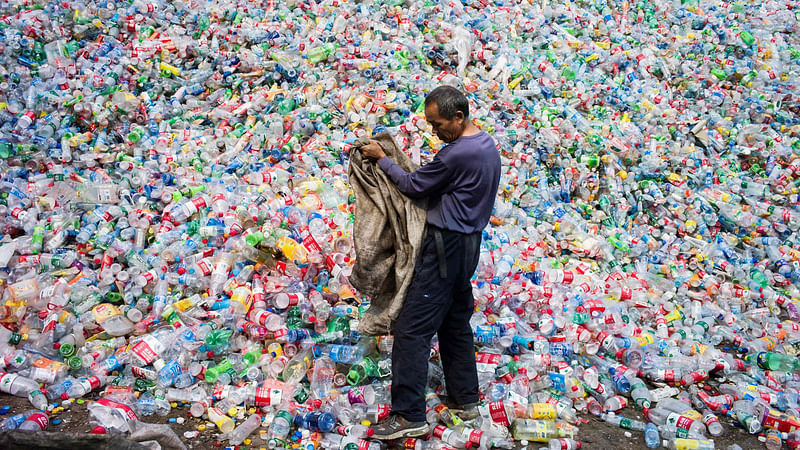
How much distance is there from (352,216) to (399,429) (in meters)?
2.00

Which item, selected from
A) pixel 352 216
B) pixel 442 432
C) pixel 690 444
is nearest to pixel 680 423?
pixel 690 444

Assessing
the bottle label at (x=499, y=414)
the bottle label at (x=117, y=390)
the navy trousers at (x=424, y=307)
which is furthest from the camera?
the bottle label at (x=499, y=414)

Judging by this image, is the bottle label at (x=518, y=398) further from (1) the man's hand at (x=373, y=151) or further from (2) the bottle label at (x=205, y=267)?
(2) the bottle label at (x=205, y=267)

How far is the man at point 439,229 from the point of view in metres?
2.91

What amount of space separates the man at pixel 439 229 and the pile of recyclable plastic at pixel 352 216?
1.22 feet

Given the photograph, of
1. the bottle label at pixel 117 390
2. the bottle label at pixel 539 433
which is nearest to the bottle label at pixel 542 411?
the bottle label at pixel 539 433

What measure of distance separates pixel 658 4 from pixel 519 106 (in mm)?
4729

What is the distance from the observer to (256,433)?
3170mm

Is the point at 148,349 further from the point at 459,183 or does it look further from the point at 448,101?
the point at 448,101

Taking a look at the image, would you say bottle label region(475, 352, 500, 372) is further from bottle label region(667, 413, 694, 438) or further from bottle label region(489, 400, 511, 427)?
bottle label region(667, 413, 694, 438)

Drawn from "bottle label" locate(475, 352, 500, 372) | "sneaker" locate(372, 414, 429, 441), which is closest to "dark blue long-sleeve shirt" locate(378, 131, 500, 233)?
"sneaker" locate(372, 414, 429, 441)

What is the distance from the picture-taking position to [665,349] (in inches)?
164

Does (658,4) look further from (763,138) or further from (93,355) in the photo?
(93,355)

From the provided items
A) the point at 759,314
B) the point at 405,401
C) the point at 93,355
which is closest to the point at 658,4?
the point at 759,314
